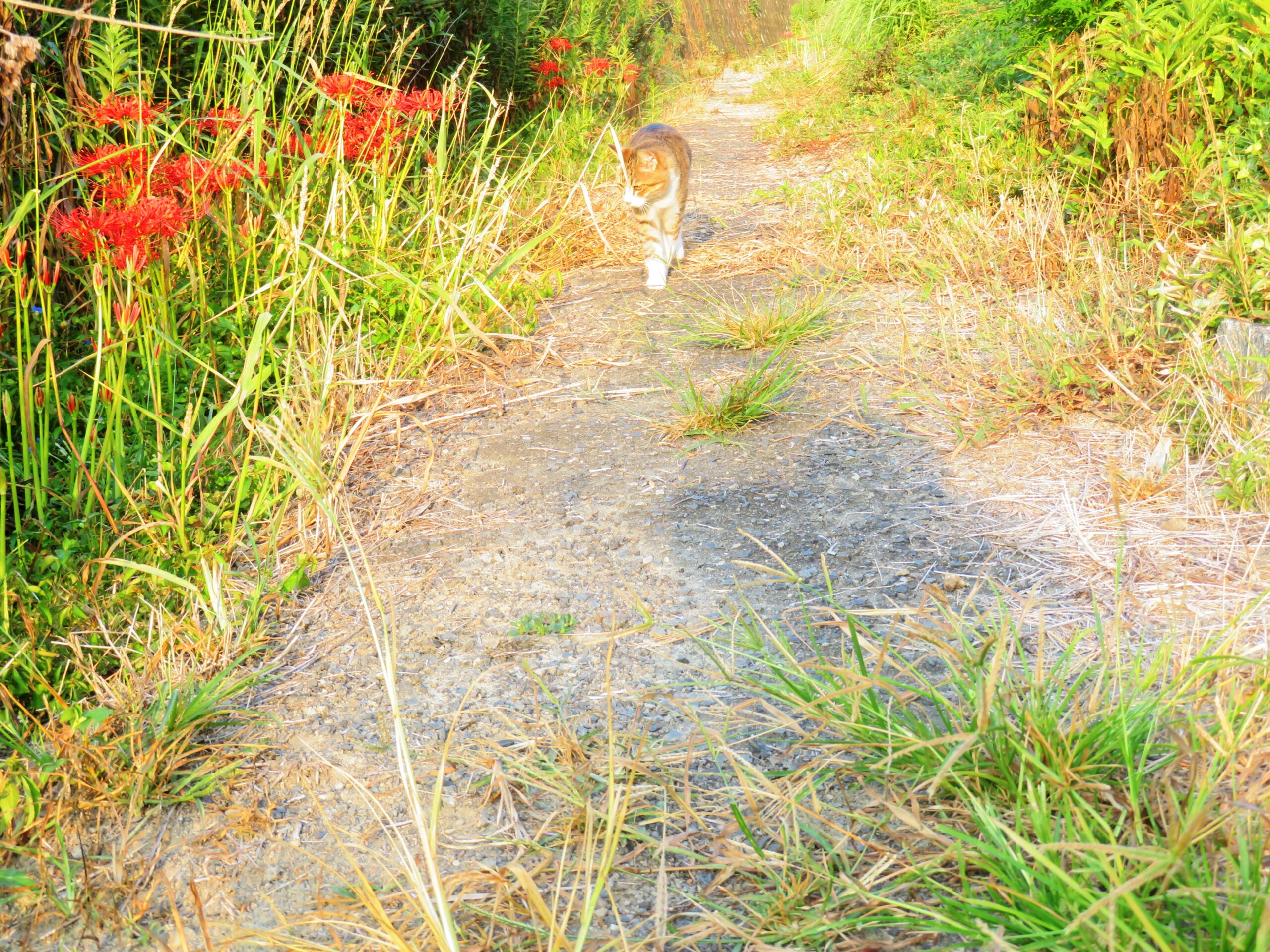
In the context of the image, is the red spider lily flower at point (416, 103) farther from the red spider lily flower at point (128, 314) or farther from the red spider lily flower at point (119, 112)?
the red spider lily flower at point (128, 314)

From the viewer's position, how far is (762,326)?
326cm

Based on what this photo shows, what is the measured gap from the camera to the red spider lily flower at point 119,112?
86.2 inches

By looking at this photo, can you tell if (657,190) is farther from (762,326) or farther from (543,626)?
(543,626)

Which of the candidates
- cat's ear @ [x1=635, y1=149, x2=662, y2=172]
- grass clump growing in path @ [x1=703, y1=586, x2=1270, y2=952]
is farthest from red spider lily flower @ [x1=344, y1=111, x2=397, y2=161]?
grass clump growing in path @ [x1=703, y1=586, x2=1270, y2=952]

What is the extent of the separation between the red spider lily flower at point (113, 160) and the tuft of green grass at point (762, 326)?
69.9 inches

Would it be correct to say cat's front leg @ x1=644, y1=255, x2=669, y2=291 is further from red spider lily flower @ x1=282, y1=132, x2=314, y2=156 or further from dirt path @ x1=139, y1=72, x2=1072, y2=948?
red spider lily flower @ x1=282, y1=132, x2=314, y2=156

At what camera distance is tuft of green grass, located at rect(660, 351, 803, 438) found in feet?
9.00

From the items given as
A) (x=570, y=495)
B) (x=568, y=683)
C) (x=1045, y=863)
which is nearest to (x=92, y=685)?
(x=568, y=683)

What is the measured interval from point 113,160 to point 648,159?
2.07 m

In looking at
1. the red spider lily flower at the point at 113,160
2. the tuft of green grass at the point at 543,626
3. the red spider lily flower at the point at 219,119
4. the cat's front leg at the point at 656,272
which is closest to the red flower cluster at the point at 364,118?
the red spider lily flower at the point at 219,119

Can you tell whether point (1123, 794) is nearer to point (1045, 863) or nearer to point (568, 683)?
point (1045, 863)

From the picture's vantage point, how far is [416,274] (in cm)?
336

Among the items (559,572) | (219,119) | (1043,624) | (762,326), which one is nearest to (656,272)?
(762,326)

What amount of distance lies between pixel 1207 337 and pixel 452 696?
2.26 meters
